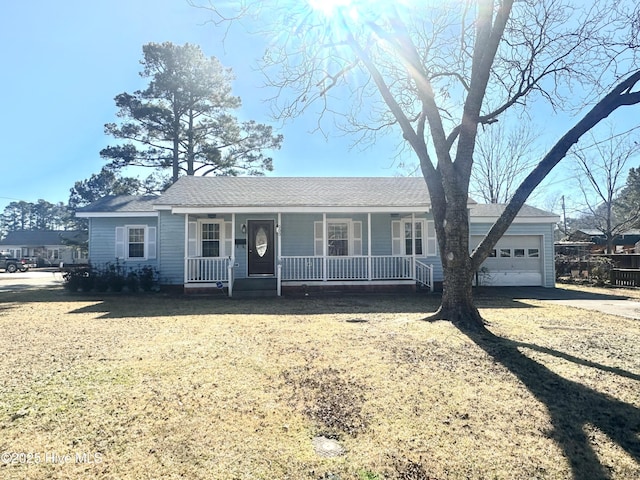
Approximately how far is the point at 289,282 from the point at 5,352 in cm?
773

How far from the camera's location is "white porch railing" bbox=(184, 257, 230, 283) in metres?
12.0

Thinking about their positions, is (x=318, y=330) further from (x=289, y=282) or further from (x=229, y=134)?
(x=229, y=134)

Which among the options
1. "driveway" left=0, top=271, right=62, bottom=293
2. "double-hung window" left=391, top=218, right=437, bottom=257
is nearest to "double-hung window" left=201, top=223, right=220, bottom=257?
"double-hung window" left=391, top=218, right=437, bottom=257

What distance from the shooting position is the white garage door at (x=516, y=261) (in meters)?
15.2

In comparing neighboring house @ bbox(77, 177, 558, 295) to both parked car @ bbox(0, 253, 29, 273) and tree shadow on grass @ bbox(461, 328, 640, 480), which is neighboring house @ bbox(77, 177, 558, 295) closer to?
tree shadow on grass @ bbox(461, 328, 640, 480)

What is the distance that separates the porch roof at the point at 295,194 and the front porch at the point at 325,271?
1652 mm

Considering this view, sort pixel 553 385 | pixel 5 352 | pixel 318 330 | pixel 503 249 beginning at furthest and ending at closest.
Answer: pixel 503 249 → pixel 318 330 → pixel 5 352 → pixel 553 385

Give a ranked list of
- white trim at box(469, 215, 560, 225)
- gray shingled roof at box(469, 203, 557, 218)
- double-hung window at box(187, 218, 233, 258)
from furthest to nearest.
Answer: gray shingled roof at box(469, 203, 557, 218) → white trim at box(469, 215, 560, 225) → double-hung window at box(187, 218, 233, 258)

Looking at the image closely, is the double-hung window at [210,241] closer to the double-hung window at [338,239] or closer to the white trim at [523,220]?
the double-hung window at [338,239]

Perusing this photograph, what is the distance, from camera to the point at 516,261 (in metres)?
15.2

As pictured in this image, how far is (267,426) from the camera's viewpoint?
2.99 meters

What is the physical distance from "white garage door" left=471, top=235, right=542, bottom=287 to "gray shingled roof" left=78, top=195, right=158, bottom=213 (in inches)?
528

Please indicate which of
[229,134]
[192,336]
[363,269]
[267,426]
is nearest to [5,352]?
[192,336]


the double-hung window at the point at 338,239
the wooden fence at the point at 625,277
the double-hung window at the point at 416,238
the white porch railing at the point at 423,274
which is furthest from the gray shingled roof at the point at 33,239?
the wooden fence at the point at 625,277
